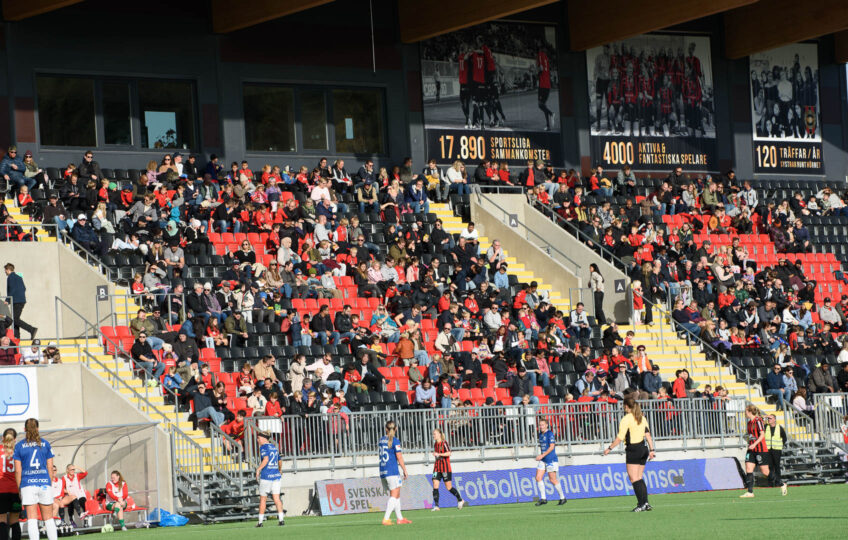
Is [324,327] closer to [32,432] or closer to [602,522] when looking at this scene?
[602,522]

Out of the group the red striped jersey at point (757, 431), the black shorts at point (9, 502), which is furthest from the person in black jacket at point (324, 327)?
the black shorts at point (9, 502)

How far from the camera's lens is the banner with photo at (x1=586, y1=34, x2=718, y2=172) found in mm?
42719

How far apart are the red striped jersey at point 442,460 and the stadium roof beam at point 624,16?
1644cm

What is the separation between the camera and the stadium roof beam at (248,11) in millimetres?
33531

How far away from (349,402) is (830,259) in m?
18.8

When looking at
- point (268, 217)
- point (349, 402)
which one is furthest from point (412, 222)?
point (349, 402)

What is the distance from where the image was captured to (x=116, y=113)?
Answer: 34.9 meters

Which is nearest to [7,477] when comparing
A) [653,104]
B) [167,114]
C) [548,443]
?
[548,443]

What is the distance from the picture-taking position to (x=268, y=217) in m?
33.3

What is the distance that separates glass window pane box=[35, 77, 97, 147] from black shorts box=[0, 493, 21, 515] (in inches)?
661

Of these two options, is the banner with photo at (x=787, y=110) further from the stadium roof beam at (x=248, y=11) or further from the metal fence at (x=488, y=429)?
the metal fence at (x=488, y=429)

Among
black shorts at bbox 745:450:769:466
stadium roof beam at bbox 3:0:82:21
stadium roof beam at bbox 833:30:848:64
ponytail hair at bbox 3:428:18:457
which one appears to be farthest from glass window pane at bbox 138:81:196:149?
stadium roof beam at bbox 833:30:848:64

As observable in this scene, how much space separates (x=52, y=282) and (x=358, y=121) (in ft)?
38.8

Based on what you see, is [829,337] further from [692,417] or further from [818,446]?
[692,417]
